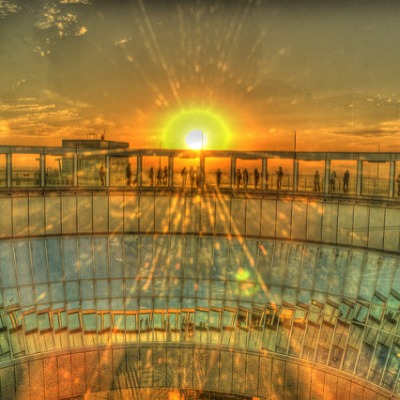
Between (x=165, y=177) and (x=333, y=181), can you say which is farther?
(x=165, y=177)

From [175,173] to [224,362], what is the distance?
1127cm

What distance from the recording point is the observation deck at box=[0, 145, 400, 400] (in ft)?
81.8

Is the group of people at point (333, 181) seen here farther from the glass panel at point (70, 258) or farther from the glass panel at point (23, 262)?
the glass panel at point (23, 262)

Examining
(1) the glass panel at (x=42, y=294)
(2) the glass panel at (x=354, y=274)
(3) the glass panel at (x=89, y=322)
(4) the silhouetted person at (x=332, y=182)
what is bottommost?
(3) the glass panel at (x=89, y=322)

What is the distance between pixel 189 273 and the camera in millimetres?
27750

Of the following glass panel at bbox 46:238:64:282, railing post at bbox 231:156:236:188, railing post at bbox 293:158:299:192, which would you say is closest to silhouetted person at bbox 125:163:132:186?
glass panel at bbox 46:238:64:282

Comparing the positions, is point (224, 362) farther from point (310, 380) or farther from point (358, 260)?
point (358, 260)

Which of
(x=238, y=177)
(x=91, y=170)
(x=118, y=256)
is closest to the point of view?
(x=118, y=256)

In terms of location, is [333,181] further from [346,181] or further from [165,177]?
[165,177]

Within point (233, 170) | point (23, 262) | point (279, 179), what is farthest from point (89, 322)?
point (279, 179)

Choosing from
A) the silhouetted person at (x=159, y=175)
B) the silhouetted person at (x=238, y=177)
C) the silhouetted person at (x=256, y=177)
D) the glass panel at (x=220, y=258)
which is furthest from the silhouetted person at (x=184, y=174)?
the silhouetted person at (x=256, y=177)

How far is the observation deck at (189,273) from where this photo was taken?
24922 millimetres

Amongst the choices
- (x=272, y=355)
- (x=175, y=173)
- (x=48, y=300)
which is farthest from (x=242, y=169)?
(x=48, y=300)

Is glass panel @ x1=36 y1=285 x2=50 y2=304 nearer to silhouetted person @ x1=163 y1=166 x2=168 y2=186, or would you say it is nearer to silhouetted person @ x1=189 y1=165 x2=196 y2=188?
silhouetted person @ x1=163 y1=166 x2=168 y2=186
